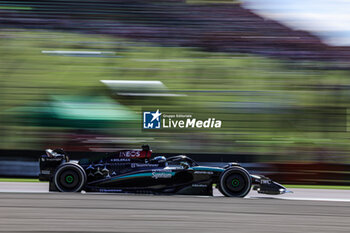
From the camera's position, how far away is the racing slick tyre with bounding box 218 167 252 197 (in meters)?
6.90

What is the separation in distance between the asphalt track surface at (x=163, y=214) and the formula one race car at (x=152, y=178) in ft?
0.75

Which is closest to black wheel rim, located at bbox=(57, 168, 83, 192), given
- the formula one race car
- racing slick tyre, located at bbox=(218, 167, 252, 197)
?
the formula one race car

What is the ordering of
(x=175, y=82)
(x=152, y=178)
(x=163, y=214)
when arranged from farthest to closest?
(x=175, y=82) → (x=152, y=178) → (x=163, y=214)

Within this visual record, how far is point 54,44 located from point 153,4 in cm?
426

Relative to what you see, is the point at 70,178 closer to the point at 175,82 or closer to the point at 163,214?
the point at 163,214

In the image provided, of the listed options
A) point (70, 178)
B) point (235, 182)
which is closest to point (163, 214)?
point (235, 182)

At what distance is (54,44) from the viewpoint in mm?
16969

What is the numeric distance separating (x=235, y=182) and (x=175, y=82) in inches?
338

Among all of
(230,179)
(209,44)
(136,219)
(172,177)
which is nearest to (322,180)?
(230,179)

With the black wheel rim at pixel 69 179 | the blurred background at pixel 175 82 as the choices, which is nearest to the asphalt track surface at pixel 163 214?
the black wheel rim at pixel 69 179

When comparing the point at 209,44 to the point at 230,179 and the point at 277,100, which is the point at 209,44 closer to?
the point at 277,100

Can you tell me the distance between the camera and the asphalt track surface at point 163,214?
4457 millimetres

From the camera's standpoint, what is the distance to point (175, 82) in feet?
49.9

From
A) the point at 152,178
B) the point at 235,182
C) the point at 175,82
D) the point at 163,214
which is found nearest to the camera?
the point at 163,214
